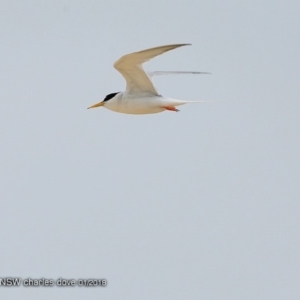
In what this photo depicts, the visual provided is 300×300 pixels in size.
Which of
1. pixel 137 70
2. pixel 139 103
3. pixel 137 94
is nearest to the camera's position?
pixel 137 70

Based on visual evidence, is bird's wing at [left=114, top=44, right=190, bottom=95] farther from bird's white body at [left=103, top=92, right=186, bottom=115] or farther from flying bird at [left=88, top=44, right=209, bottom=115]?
bird's white body at [left=103, top=92, right=186, bottom=115]

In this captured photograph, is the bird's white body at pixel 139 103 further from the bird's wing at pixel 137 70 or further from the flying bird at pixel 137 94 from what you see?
the bird's wing at pixel 137 70

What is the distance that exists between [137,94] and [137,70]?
0.70m

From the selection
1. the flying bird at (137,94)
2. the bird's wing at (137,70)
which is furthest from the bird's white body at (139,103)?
the bird's wing at (137,70)

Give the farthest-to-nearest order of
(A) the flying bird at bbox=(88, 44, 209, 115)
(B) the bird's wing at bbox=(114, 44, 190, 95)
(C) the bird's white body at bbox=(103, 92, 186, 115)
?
(C) the bird's white body at bbox=(103, 92, 186, 115)
(A) the flying bird at bbox=(88, 44, 209, 115)
(B) the bird's wing at bbox=(114, 44, 190, 95)

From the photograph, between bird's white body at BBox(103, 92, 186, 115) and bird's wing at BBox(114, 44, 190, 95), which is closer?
bird's wing at BBox(114, 44, 190, 95)

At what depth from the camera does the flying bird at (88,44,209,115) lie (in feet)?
46.4

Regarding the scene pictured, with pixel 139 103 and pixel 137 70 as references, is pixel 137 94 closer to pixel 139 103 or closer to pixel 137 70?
pixel 139 103

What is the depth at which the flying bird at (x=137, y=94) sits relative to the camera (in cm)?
1415

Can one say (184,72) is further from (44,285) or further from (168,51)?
(44,285)

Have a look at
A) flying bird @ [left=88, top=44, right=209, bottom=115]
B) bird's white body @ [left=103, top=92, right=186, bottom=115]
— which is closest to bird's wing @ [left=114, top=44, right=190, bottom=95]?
flying bird @ [left=88, top=44, right=209, bottom=115]

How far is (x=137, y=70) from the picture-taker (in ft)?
47.4

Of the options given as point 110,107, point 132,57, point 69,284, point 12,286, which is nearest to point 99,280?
point 69,284

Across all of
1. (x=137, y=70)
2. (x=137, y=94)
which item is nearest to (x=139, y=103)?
(x=137, y=94)
